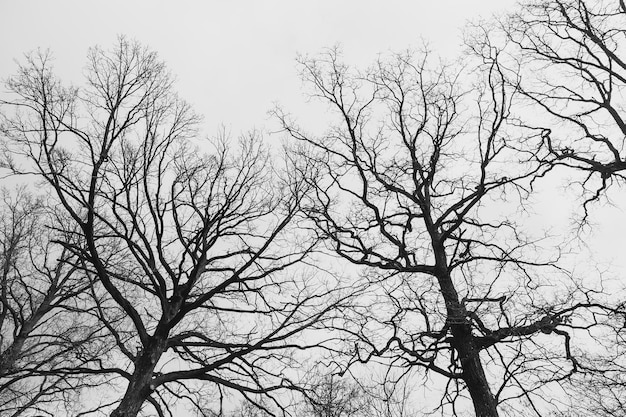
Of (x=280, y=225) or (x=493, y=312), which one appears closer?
(x=493, y=312)

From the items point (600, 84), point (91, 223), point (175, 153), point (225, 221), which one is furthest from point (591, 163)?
point (91, 223)

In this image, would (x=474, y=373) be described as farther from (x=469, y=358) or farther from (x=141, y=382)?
(x=141, y=382)

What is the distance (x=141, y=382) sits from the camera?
739 centimetres

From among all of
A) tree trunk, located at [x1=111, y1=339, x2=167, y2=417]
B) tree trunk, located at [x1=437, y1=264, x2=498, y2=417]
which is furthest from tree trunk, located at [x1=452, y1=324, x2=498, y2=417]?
tree trunk, located at [x1=111, y1=339, x2=167, y2=417]

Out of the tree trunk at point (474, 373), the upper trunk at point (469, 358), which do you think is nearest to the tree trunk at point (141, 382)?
the upper trunk at point (469, 358)

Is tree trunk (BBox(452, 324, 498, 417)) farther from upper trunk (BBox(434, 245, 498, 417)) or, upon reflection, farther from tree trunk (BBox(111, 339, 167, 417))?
tree trunk (BBox(111, 339, 167, 417))

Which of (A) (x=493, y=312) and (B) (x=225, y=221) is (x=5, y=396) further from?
(A) (x=493, y=312)

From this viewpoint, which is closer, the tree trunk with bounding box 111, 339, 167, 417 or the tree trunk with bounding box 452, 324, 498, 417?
the tree trunk with bounding box 452, 324, 498, 417

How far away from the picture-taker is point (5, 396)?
10844mm

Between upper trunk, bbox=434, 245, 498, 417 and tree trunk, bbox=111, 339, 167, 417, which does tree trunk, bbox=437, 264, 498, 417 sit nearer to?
upper trunk, bbox=434, 245, 498, 417

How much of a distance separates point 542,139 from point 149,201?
28.7 ft

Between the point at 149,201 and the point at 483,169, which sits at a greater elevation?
the point at 483,169

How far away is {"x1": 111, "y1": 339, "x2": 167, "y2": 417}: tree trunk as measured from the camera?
703 centimetres

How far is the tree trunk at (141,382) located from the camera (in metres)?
7.03
